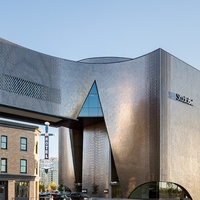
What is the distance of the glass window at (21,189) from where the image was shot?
37.6 m

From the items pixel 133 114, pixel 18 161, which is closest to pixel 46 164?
pixel 18 161

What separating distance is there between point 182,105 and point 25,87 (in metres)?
23.7

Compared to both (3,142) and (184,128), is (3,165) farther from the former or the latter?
(184,128)

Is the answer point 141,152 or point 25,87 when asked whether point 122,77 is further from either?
point 25,87

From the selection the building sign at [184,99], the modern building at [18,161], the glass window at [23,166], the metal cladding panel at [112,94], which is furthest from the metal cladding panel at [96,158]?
the glass window at [23,166]

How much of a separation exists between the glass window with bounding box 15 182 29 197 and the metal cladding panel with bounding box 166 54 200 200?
74.7ft

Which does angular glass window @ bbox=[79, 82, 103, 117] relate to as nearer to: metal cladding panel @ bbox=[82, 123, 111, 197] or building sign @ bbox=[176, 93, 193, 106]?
metal cladding panel @ bbox=[82, 123, 111, 197]

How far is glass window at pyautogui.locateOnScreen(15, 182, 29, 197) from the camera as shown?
123 ft

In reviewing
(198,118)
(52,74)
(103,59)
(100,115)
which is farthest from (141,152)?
(103,59)

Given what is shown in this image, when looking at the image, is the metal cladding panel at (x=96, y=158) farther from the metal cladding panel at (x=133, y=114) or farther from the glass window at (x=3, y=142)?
the glass window at (x=3, y=142)

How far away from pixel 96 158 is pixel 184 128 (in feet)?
52.4

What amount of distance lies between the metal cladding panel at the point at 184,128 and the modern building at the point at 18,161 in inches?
865

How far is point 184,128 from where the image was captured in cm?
5834

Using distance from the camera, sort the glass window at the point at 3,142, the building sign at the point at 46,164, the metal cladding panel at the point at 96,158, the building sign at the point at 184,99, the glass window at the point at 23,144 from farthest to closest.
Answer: the metal cladding panel at the point at 96,158
the building sign at the point at 184,99
the glass window at the point at 23,144
the glass window at the point at 3,142
the building sign at the point at 46,164
